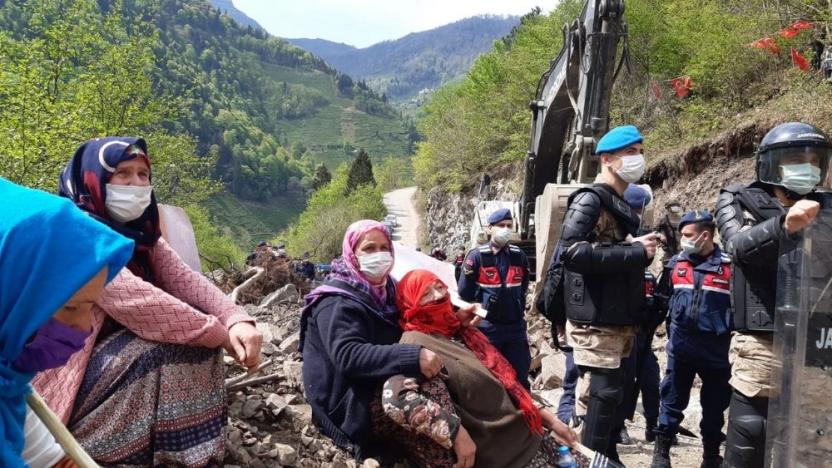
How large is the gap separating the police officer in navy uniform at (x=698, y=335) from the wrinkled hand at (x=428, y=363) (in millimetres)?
1967

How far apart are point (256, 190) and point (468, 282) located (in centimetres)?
9923

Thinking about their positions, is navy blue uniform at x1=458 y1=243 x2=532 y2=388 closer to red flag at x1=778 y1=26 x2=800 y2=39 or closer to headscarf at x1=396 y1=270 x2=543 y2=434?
headscarf at x1=396 y1=270 x2=543 y2=434

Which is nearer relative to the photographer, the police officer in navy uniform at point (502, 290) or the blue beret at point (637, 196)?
the blue beret at point (637, 196)

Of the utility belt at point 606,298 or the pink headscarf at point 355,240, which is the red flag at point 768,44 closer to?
the utility belt at point 606,298

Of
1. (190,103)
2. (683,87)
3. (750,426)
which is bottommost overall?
(750,426)

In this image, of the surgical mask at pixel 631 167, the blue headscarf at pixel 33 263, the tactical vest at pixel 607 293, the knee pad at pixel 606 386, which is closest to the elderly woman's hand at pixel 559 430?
the knee pad at pixel 606 386

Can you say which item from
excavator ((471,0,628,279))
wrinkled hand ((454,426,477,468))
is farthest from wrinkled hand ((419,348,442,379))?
excavator ((471,0,628,279))

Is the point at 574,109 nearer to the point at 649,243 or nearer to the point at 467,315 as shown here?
the point at 649,243

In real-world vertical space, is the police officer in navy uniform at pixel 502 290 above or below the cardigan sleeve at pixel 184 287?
below

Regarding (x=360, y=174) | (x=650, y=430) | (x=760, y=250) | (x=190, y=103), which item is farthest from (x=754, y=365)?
(x=360, y=174)

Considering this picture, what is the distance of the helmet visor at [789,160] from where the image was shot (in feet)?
8.25

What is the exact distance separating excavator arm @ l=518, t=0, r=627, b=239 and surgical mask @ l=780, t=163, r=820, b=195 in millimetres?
4108

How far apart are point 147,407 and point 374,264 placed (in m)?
1.23

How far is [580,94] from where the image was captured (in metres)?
7.00
